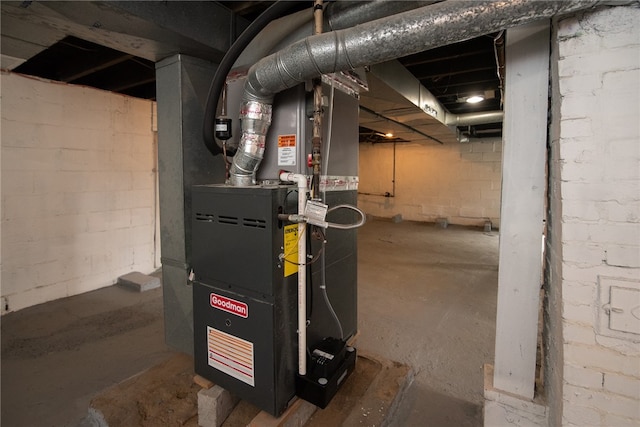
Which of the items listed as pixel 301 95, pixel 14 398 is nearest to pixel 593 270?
pixel 301 95

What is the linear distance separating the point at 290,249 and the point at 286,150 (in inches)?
18.0

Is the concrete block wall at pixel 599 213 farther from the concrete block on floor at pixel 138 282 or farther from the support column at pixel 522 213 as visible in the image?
the concrete block on floor at pixel 138 282

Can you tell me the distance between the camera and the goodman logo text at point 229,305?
1.25 meters

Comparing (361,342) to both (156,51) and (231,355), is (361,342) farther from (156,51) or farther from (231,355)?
(156,51)

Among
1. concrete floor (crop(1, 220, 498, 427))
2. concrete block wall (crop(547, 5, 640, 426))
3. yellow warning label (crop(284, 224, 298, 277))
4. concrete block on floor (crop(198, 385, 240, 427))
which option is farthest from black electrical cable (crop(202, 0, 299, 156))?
concrete floor (crop(1, 220, 498, 427))

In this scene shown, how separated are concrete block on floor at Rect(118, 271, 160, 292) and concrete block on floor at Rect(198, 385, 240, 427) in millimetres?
2238

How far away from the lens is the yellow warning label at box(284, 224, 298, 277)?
1.23 meters

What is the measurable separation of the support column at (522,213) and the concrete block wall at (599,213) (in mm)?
109

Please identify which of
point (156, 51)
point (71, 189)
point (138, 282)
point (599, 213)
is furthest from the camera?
point (138, 282)

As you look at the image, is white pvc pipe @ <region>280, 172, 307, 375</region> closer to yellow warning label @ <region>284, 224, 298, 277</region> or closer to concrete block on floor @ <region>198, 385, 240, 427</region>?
yellow warning label @ <region>284, 224, 298, 277</region>

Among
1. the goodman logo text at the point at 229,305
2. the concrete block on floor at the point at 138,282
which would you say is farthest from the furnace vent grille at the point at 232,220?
the concrete block on floor at the point at 138,282

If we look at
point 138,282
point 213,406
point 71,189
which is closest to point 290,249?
point 213,406

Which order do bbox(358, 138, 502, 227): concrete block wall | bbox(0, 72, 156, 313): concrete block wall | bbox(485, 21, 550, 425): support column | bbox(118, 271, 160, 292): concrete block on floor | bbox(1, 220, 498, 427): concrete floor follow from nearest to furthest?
bbox(485, 21, 550, 425): support column → bbox(1, 220, 498, 427): concrete floor → bbox(0, 72, 156, 313): concrete block wall → bbox(118, 271, 160, 292): concrete block on floor → bbox(358, 138, 502, 227): concrete block wall

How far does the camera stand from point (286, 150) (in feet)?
4.60
